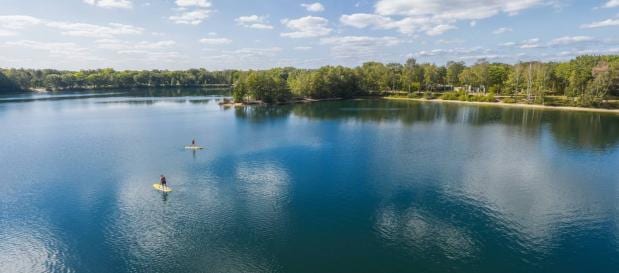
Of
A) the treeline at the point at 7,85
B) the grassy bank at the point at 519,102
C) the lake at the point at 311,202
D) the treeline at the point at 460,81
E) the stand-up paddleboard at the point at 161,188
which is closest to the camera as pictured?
the lake at the point at 311,202

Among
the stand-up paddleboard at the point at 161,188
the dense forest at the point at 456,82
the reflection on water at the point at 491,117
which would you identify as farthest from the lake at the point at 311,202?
the dense forest at the point at 456,82

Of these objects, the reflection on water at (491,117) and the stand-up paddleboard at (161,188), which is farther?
the reflection on water at (491,117)

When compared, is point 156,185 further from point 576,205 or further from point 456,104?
point 456,104

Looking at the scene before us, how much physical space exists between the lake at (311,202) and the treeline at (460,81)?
47.2m

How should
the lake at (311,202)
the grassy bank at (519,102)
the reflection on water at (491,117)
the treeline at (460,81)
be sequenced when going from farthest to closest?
1. the treeline at (460,81)
2. the grassy bank at (519,102)
3. the reflection on water at (491,117)
4. the lake at (311,202)

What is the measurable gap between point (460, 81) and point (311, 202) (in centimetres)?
12555

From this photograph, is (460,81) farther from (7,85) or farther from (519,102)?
(7,85)

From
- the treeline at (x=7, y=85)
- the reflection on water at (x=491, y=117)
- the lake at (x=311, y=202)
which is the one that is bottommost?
the lake at (x=311, y=202)

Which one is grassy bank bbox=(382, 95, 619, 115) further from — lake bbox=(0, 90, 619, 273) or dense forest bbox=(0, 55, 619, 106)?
lake bbox=(0, 90, 619, 273)

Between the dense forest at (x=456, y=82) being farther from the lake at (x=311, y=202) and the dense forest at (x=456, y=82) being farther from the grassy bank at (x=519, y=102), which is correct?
the lake at (x=311, y=202)

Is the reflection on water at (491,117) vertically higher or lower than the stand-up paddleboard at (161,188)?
higher

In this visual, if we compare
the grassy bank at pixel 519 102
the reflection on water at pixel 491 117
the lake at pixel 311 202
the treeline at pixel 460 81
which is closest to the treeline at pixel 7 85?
the treeline at pixel 460 81

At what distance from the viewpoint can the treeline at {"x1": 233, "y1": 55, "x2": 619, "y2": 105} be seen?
10356 cm

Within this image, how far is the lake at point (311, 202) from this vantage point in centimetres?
2461
